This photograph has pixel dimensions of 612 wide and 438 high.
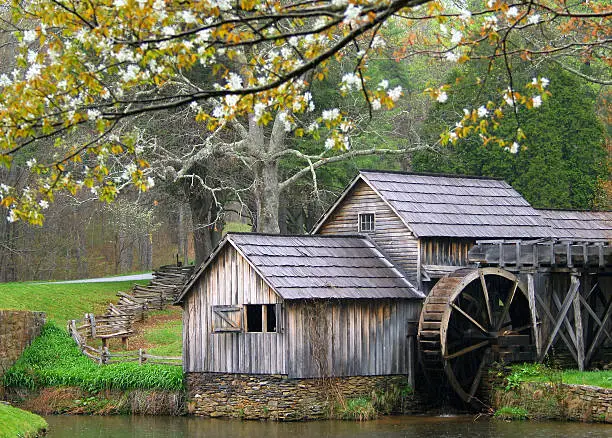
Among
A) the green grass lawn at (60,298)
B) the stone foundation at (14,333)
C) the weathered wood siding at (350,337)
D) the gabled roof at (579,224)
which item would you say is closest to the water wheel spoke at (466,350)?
the weathered wood siding at (350,337)

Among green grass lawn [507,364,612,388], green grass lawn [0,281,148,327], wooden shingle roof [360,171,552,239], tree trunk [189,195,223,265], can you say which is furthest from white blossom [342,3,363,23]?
tree trunk [189,195,223,265]

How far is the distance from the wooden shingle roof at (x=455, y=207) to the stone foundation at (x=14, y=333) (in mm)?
9927

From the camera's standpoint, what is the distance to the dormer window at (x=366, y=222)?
28.6m

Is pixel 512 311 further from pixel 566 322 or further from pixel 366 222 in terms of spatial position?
pixel 366 222

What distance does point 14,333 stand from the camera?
2895cm

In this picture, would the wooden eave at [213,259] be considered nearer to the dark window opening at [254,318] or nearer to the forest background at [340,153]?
the dark window opening at [254,318]

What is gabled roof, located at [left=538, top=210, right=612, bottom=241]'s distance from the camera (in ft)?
101

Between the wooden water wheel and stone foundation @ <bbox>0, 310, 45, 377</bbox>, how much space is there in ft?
35.9

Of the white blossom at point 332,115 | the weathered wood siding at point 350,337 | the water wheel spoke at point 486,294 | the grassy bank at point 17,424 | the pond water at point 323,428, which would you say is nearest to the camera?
the white blossom at point 332,115

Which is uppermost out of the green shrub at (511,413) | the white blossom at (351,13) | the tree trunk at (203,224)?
the tree trunk at (203,224)

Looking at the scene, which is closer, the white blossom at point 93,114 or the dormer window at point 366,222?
the white blossom at point 93,114

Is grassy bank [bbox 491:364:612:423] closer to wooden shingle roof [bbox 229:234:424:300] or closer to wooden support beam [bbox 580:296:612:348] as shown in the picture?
wooden support beam [bbox 580:296:612:348]

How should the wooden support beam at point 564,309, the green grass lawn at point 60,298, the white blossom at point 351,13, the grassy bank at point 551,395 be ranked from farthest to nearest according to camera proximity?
the green grass lawn at point 60,298 → the wooden support beam at point 564,309 → the grassy bank at point 551,395 → the white blossom at point 351,13

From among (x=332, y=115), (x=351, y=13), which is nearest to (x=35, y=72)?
(x=332, y=115)
